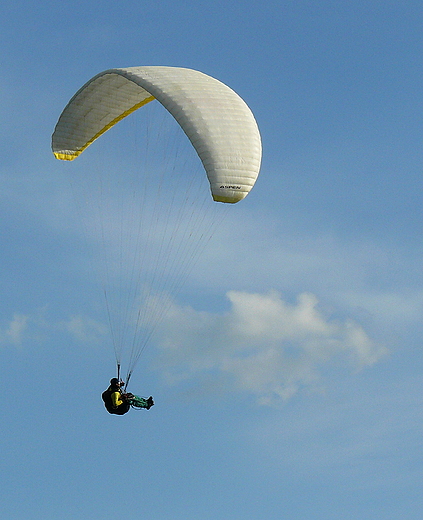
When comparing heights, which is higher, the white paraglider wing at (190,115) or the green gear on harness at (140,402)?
the white paraglider wing at (190,115)

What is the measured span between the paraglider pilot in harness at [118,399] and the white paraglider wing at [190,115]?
21.5ft

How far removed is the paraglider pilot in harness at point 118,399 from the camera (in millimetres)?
42500

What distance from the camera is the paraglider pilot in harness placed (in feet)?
139

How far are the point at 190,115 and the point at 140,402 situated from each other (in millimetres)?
8296

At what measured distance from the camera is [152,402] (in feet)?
141

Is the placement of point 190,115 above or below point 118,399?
above

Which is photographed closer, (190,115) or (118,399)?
(190,115)

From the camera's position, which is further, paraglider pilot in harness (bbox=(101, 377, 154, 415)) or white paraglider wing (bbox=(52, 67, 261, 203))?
paraglider pilot in harness (bbox=(101, 377, 154, 415))

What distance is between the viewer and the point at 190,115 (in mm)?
40844

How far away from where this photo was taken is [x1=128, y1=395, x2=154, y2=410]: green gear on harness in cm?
4278

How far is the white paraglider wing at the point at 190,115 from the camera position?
40.2m

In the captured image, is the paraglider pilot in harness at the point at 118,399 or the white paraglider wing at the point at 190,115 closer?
the white paraglider wing at the point at 190,115

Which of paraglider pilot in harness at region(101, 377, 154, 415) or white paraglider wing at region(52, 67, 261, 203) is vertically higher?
white paraglider wing at region(52, 67, 261, 203)

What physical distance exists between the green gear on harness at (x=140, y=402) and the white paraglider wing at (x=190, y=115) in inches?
262
